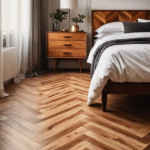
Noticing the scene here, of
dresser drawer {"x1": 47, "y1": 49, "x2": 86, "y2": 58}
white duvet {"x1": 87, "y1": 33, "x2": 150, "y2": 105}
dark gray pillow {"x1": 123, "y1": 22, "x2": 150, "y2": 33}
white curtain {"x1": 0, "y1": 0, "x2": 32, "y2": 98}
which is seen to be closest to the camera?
white duvet {"x1": 87, "y1": 33, "x2": 150, "y2": 105}

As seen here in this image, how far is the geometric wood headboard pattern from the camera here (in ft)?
13.2

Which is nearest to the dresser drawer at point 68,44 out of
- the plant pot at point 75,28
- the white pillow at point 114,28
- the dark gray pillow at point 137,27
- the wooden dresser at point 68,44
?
the wooden dresser at point 68,44

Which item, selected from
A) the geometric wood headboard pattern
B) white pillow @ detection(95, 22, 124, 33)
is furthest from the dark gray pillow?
the geometric wood headboard pattern

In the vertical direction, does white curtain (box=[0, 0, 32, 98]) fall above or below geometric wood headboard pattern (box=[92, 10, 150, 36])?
below

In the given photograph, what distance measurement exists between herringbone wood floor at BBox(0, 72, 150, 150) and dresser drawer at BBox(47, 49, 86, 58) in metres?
0.98

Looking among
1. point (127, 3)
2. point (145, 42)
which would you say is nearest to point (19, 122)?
point (145, 42)

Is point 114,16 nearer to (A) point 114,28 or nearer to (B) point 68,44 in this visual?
(A) point 114,28

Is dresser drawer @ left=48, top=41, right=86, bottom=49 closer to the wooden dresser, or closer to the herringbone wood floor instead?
the wooden dresser

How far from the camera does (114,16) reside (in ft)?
13.3

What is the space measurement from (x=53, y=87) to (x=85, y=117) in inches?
42.0

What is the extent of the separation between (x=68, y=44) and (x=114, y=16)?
1.01m

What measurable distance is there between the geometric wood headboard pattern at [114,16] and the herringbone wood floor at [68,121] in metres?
1.63

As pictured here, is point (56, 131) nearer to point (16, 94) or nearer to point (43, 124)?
point (43, 124)

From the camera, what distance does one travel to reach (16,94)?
2609 mm
